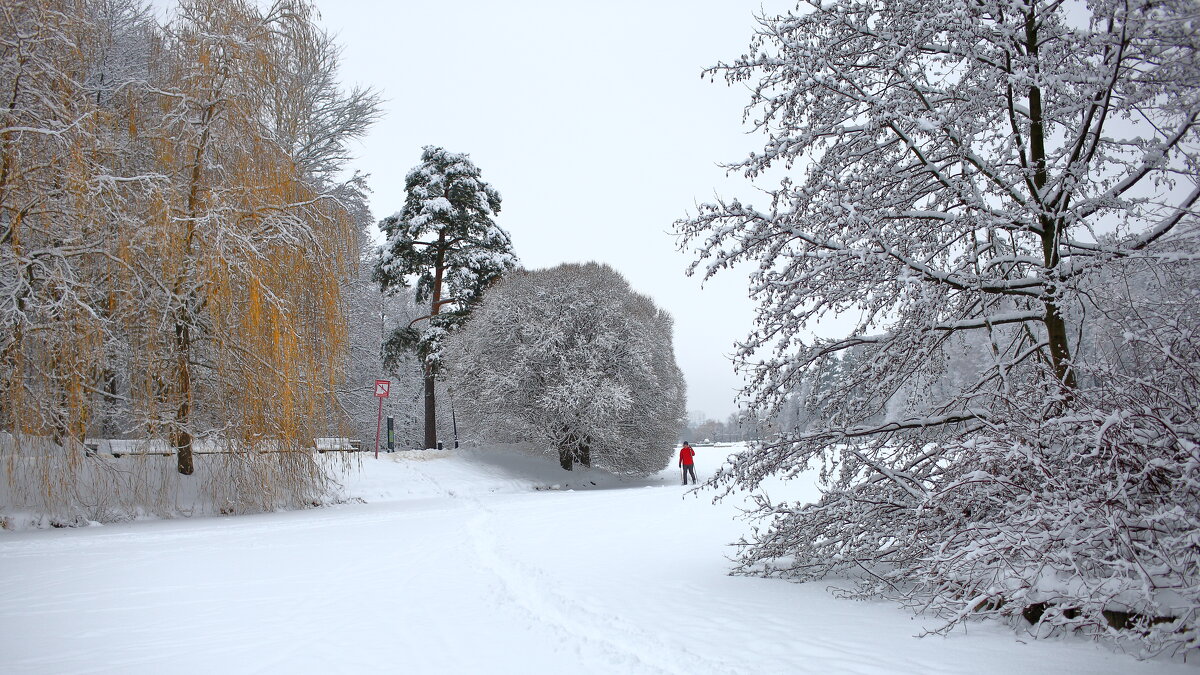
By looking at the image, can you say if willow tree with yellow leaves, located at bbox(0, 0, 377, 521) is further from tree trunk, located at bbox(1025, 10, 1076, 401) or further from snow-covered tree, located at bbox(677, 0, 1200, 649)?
tree trunk, located at bbox(1025, 10, 1076, 401)

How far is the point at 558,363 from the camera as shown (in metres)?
23.6

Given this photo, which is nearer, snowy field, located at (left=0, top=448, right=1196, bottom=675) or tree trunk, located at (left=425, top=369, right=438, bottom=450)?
snowy field, located at (left=0, top=448, right=1196, bottom=675)

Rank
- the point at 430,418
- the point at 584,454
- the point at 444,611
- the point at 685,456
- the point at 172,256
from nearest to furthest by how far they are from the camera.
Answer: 1. the point at 444,611
2. the point at 172,256
3. the point at 685,456
4. the point at 430,418
5. the point at 584,454

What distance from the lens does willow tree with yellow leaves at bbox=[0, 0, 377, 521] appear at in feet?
34.2

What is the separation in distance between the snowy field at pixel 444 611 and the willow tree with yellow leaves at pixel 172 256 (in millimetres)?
1909

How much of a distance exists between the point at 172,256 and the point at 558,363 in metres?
13.5

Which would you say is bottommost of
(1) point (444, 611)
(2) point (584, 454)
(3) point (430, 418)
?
(2) point (584, 454)

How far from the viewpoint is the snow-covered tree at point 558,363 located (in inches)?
902

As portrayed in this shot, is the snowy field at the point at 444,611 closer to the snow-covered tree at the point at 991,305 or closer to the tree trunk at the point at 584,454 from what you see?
the snow-covered tree at the point at 991,305

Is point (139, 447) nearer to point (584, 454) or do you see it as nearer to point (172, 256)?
Result: point (172, 256)

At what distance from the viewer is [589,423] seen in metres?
22.7

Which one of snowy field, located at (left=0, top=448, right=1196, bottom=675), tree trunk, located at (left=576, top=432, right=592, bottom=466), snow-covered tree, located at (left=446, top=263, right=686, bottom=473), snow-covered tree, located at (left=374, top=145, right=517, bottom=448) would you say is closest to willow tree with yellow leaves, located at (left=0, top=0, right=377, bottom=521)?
snowy field, located at (left=0, top=448, right=1196, bottom=675)

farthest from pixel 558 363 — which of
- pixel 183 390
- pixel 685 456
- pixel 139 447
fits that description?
pixel 139 447

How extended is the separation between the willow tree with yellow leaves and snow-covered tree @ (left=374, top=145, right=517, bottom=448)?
34.8 feet
